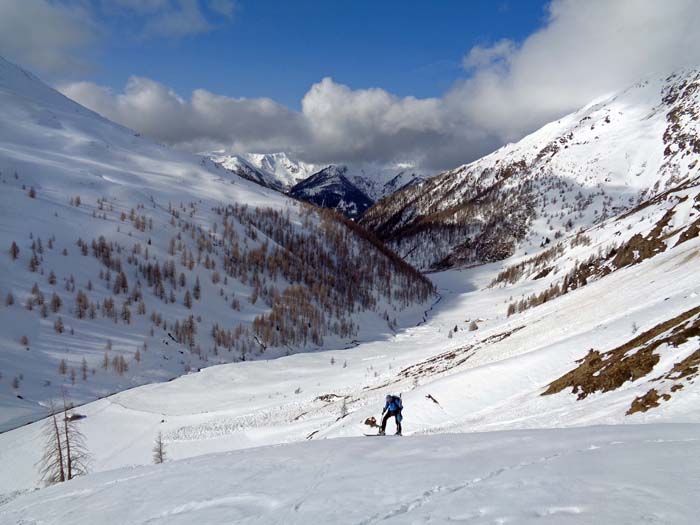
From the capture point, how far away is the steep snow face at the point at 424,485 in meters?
5.77

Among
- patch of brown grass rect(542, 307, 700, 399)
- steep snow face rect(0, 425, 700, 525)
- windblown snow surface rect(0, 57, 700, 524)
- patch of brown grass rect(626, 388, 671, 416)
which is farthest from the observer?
patch of brown grass rect(542, 307, 700, 399)

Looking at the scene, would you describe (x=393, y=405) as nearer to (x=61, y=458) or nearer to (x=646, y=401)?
(x=646, y=401)

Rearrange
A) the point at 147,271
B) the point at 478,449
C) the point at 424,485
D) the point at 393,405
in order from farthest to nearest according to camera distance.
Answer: the point at 147,271
the point at 393,405
the point at 478,449
the point at 424,485

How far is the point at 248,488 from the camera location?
28.7 ft

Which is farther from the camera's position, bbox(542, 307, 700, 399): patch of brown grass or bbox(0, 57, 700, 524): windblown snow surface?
bbox(542, 307, 700, 399): patch of brown grass

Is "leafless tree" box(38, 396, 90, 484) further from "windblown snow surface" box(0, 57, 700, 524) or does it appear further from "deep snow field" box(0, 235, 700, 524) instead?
"deep snow field" box(0, 235, 700, 524)

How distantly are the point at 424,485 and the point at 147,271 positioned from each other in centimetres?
8475

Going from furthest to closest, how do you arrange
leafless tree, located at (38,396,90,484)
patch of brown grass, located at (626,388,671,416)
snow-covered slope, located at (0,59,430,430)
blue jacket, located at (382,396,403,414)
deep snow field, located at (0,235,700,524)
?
1. snow-covered slope, located at (0,59,430,430)
2. leafless tree, located at (38,396,90,484)
3. blue jacket, located at (382,396,403,414)
4. patch of brown grass, located at (626,388,671,416)
5. deep snow field, located at (0,235,700,524)

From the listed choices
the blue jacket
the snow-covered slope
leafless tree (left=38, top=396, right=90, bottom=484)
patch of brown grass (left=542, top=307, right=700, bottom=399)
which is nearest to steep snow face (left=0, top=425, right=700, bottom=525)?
the blue jacket

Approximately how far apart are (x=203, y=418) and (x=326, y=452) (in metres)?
31.6

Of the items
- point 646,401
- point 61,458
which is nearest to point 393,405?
point 646,401

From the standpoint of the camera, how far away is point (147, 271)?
81688 millimetres

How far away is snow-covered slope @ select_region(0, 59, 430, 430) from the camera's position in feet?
193

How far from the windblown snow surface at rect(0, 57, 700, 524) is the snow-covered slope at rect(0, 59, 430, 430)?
23.1m
